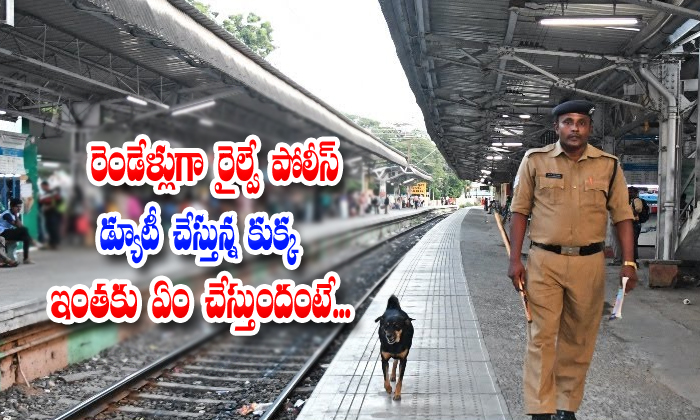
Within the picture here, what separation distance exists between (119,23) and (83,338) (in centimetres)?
356

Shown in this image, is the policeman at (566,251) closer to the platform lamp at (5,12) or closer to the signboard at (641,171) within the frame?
the platform lamp at (5,12)

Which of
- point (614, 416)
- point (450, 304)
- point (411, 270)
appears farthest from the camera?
point (411, 270)

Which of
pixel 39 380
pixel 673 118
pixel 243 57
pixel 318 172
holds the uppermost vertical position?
pixel 243 57

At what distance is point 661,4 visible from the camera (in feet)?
21.1

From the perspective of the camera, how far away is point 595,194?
3.21 meters

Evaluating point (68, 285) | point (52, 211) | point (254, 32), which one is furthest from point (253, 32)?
point (68, 285)

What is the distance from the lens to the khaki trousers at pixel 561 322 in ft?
→ 10.5

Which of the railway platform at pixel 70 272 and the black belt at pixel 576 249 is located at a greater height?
the black belt at pixel 576 249

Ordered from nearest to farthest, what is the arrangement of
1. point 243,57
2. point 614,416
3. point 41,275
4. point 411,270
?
1. point 614,416
2. point 243,57
3. point 41,275
4. point 411,270

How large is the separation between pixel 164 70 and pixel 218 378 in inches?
249

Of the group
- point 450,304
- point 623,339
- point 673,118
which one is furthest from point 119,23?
point 673,118

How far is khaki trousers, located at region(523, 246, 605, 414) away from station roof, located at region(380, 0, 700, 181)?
435 centimetres

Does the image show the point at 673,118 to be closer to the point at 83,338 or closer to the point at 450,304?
the point at 450,304

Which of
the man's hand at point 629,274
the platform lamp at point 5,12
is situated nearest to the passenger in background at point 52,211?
the platform lamp at point 5,12
